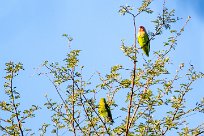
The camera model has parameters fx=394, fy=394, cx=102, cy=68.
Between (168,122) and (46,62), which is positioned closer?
(168,122)

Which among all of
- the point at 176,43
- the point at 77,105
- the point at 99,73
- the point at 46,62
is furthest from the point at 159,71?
the point at 46,62

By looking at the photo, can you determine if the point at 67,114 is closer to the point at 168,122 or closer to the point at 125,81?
the point at 125,81

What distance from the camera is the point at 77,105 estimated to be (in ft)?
24.5

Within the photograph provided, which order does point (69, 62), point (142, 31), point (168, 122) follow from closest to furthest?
1. point (142, 31)
2. point (168, 122)
3. point (69, 62)

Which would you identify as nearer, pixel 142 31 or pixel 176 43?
pixel 142 31

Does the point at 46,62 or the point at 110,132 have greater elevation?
the point at 46,62

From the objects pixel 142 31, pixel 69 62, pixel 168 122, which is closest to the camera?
pixel 142 31

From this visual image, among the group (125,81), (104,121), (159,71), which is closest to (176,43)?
(159,71)

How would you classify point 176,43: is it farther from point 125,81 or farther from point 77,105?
point 77,105

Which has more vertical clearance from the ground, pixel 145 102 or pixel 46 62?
pixel 46 62

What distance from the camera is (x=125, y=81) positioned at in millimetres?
7156

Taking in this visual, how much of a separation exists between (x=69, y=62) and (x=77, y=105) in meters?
0.84

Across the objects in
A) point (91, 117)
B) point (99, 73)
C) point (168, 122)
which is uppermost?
point (99, 73)

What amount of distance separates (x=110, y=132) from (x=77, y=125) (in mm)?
628
